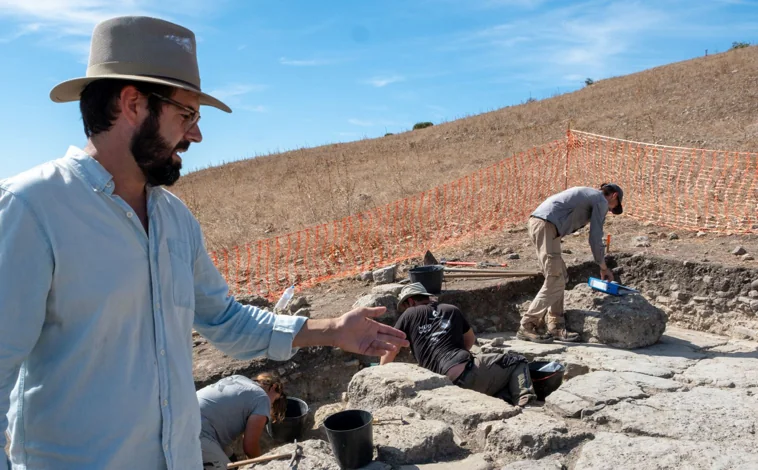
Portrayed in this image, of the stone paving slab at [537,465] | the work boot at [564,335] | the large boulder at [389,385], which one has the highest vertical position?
the large boulder at [389,385]

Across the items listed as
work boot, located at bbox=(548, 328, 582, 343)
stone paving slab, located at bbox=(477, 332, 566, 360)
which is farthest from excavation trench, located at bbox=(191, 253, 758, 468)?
work boot, located at bbox=(548, 328, 582, 343)

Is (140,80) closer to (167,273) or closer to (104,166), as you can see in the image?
(104,166)

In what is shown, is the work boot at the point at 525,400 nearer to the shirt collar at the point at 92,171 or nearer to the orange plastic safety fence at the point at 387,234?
the shirt collar at the point at 92,171

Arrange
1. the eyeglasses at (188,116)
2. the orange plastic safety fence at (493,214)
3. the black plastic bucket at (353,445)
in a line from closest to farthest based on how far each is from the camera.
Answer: the eyeglasses at (188,116) → the black plastic bucket at (353,445) → the orange plastic safety fence at (493,214)

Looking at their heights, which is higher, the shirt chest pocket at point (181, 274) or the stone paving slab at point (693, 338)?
the shirt chest pocket at point (181, 274)

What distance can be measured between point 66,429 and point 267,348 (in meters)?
0.63

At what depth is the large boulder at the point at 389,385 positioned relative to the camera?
14.3ft

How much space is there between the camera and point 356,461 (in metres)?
3.52

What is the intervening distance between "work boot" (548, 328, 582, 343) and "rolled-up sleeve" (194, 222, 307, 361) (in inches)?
187

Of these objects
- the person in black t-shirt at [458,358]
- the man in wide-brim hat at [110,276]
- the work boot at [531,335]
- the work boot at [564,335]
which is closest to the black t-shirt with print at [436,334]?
the person in black t-shirt at [458,358]

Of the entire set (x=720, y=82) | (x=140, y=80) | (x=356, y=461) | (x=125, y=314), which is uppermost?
(x=720, y=82)

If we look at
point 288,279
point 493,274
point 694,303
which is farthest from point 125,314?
point 288,279

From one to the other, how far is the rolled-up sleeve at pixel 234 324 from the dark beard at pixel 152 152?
304mm

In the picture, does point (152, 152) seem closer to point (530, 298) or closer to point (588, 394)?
point (588, 394)
